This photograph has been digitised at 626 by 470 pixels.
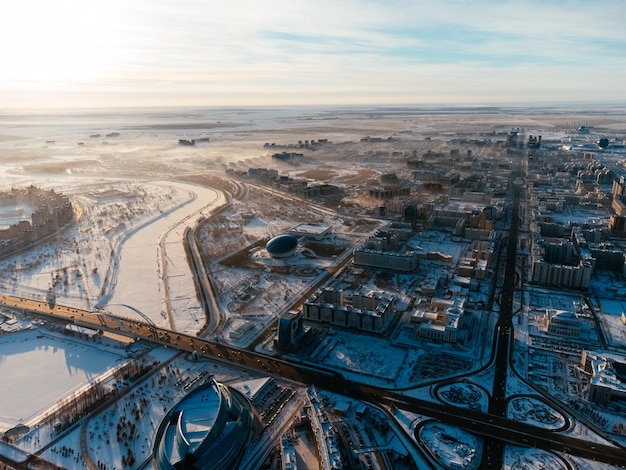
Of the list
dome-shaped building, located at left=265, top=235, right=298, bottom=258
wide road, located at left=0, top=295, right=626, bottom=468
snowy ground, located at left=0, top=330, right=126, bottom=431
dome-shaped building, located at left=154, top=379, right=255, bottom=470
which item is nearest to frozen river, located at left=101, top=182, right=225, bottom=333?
wide road, located at left=0, top=295, right=626, bottom=468

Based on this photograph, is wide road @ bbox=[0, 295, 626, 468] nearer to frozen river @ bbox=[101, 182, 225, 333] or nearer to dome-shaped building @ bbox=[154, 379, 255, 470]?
frozen river @ bbox=[101, 182, 225, 333]

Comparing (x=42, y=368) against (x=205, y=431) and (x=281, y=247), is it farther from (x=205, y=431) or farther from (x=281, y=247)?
(x=281, y=247)

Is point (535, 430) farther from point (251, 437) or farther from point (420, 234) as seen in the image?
point (420, 234)

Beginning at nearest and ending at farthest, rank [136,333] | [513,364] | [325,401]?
[325,401]
[513,364]
[136,333]

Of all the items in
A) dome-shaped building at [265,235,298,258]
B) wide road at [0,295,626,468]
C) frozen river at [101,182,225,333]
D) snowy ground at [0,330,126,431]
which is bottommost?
snowy ground at [0,330,126,431]

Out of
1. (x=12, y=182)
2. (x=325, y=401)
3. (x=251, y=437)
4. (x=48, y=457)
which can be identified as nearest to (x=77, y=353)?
(x=48, y=457)

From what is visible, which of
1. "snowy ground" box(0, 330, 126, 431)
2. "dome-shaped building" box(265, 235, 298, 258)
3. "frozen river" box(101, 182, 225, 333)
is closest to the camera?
"snowy ground" box(0, 330, 126, 431)

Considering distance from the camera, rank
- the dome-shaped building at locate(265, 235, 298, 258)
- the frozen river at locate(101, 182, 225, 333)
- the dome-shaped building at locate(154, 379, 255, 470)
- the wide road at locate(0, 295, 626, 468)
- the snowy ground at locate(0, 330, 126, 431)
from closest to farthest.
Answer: the dome-shaped building at locate(154, 379, 255, 470), the wide road at locate(0, 295, 626, 468), the snowy ground at locate(0, 330, 126, 431), the frozen river at locate(101, 182, 225, 333), the dome-shaped building at locate(265, 235, 298, 258)
